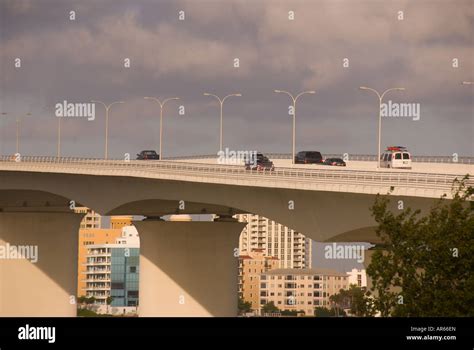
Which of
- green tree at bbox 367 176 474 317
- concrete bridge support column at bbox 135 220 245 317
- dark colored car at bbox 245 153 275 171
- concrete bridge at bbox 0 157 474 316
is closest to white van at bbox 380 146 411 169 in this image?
concrete bridge at bbox 0 157 474 316

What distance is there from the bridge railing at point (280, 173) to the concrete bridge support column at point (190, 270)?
25.7 ft

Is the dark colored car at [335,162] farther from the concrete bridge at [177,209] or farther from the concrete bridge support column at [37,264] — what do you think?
the concrete bridge support column at [37,264]

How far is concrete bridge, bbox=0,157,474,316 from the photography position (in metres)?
62.3

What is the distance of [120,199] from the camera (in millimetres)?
87875

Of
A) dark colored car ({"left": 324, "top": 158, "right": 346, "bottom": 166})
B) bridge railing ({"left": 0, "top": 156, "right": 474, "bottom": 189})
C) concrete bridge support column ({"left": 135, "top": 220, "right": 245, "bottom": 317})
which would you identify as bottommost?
concrete bridge support column ({"left": 135, "top": 220, "right": 245, "bottom": 317})

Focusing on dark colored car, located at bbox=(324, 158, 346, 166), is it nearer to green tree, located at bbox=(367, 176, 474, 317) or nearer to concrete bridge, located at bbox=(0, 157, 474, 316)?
concrete bridge, located at bbox=(0, 157, 474, 316)

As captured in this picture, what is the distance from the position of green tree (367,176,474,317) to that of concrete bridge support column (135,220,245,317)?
47.7m

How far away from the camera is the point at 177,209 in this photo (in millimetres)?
94875

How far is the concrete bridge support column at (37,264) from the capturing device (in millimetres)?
107125

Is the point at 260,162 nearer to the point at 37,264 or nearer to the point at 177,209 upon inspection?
the point at 177,209
